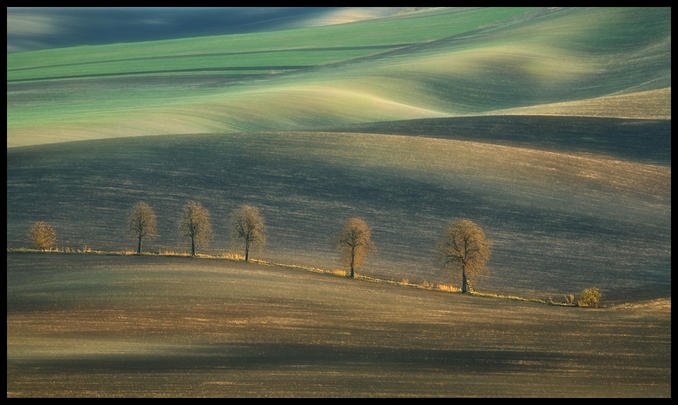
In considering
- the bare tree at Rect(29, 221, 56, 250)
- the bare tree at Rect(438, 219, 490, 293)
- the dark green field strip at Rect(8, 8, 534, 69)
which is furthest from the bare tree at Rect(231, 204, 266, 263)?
the dark green field strip at Rect(8, 8, 534, 69)

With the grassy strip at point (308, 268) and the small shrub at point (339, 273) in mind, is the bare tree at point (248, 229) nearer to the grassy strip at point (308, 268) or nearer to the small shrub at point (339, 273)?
the grassy strip at point (308, 268)

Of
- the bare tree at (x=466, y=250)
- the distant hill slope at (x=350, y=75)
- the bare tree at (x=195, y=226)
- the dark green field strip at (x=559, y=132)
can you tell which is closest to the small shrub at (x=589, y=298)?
the bare tree at (x=466, y=250)

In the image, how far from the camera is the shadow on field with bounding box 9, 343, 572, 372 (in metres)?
30.7

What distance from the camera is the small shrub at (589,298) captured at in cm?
4397

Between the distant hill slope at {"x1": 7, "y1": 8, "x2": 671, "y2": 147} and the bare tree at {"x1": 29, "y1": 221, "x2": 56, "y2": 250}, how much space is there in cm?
2739

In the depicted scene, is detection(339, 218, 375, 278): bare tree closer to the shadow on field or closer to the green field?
the green field

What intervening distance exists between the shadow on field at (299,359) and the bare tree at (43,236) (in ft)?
58.0

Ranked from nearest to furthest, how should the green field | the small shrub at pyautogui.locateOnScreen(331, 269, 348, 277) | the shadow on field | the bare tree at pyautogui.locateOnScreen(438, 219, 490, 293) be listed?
1. the green field
2. the shadow on field
3. the bare tree at pyautogui.locateOnScreen(438, 219, 490, 293)
4. the small shrub at pyautogui.locateOnScreen(331, 269, 348, 277)

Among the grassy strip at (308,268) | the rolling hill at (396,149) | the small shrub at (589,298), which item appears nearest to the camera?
the small shrub at (589,298)

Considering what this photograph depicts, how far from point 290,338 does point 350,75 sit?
8213 cm

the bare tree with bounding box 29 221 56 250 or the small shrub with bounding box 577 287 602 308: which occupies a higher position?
the bare tree with bounding box 29 221 56 250

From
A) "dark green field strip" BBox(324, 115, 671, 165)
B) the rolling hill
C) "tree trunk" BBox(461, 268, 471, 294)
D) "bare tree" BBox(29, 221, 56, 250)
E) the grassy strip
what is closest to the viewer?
the grassy strip

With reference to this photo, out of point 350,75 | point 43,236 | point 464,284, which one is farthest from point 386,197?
point 350,75

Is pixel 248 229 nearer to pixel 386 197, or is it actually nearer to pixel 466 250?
pixel 466 250
